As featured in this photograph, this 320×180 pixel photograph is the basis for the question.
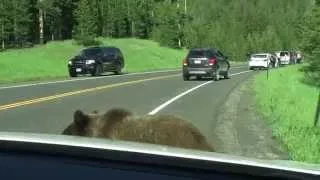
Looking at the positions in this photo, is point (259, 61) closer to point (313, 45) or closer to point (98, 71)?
point (98, 71)

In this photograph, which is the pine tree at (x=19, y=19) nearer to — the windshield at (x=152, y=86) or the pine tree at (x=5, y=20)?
the windshield at (x=152, y=86)

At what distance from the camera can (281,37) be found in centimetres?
16012

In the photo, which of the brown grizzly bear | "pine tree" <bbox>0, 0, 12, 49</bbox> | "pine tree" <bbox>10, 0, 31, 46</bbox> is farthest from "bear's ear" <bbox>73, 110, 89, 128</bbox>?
"pine tree" <bbox>10, 0, 31, 46</bbox>

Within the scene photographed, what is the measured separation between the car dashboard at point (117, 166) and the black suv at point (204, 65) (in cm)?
3628

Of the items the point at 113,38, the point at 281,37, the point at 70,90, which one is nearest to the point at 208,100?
the point at 70,90

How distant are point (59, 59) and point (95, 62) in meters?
23.7

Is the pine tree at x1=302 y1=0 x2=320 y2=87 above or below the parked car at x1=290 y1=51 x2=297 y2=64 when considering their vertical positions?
above

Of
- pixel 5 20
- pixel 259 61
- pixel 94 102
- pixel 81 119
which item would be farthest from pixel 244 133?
pixel 5 20

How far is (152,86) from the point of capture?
1302 inches

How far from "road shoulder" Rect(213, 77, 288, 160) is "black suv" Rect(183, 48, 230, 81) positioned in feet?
50.7

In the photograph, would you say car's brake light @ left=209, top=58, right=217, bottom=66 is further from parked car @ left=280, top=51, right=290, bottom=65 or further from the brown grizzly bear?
parked car @ left=280, top=51, right=290, bottom=65

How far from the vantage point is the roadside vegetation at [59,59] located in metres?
52.3

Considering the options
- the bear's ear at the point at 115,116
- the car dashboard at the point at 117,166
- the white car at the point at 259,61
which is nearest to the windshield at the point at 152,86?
the bear's ear at the point at 115,116

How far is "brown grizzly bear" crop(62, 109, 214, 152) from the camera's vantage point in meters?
5.16
